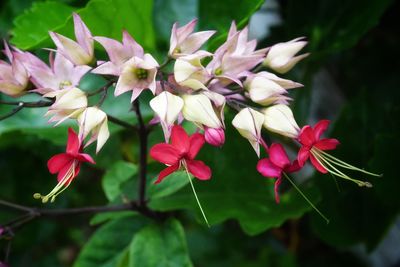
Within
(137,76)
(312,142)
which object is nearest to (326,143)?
(312,142)

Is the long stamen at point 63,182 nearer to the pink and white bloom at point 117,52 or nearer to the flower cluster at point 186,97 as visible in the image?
the flower cluster at point 186,97

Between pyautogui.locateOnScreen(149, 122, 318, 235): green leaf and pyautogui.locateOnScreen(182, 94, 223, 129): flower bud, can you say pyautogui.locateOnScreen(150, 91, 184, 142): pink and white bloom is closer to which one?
pyautogui.locateOnScreen(182, 94, 223, 129): flower bud

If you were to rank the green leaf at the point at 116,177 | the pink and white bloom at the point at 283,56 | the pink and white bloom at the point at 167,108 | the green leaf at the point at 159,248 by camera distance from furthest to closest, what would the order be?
the green leaf at the point at 116,177, the green leaf at the point at 159,248, the pink and white bloom at the point at 283,56, the pink and white bloom at the point at 167,108

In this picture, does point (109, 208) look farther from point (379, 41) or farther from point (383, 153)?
point (379, 41)

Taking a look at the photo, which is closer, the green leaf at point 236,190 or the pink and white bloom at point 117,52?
the pink and white bloom at point 117,52

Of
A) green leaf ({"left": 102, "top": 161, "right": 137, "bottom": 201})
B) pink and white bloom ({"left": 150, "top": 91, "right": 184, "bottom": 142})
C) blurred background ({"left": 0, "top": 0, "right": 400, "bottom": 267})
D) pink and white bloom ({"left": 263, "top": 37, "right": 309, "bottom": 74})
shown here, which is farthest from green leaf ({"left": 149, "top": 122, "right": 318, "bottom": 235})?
pink and white bloom ({"left": 150, "top": 91, "right": 184, "bottom": 142})

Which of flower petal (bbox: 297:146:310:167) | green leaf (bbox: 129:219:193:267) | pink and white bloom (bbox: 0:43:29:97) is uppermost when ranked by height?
pink and white bloom (bbox: 0:43:29:97)

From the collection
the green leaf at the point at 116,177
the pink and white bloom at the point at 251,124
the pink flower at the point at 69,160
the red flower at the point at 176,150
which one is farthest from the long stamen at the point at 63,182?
the green leaf at the point at 116,177

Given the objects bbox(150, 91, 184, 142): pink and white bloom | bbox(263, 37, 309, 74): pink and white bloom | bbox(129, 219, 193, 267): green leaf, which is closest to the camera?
bbox(150, 91, 184, 142): pink and white bloom
